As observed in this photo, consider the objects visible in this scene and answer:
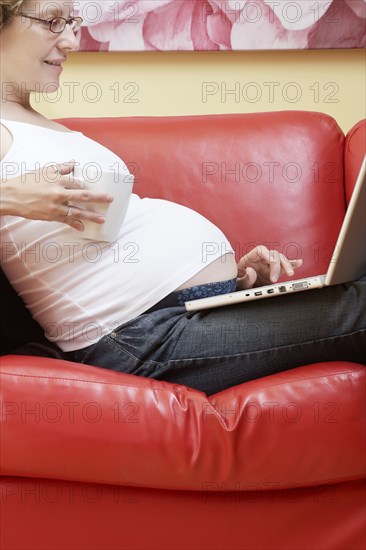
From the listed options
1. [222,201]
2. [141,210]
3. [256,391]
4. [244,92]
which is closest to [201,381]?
[256,391]

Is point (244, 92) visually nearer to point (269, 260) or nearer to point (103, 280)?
point (269, 260)

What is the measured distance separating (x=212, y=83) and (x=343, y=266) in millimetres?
1093

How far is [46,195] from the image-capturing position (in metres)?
1.17

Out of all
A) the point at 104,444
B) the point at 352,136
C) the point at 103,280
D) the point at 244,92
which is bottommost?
the point at 104,444

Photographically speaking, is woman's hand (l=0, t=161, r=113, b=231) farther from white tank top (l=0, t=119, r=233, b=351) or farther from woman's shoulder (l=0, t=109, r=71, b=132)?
woman's shoulder (l=0, t=109, r=71, b=132)

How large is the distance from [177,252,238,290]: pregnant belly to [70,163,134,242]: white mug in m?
0.15

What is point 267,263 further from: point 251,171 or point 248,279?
point 251,171

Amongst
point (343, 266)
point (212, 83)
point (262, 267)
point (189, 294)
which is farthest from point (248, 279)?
point (212, 83)

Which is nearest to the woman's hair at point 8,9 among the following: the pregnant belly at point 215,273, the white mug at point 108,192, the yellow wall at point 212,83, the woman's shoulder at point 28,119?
the woman's shoulder at point 28,119

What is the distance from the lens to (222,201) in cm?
175

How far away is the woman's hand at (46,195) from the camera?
1.17 metres

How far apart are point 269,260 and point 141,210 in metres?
0.25

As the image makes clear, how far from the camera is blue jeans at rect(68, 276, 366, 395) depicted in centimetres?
121

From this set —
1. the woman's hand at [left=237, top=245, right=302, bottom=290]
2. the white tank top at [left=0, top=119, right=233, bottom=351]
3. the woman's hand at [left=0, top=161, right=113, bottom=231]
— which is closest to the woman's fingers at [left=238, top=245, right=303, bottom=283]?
the woman's hand at [left=237, top=245, right=302, bottom=290]
